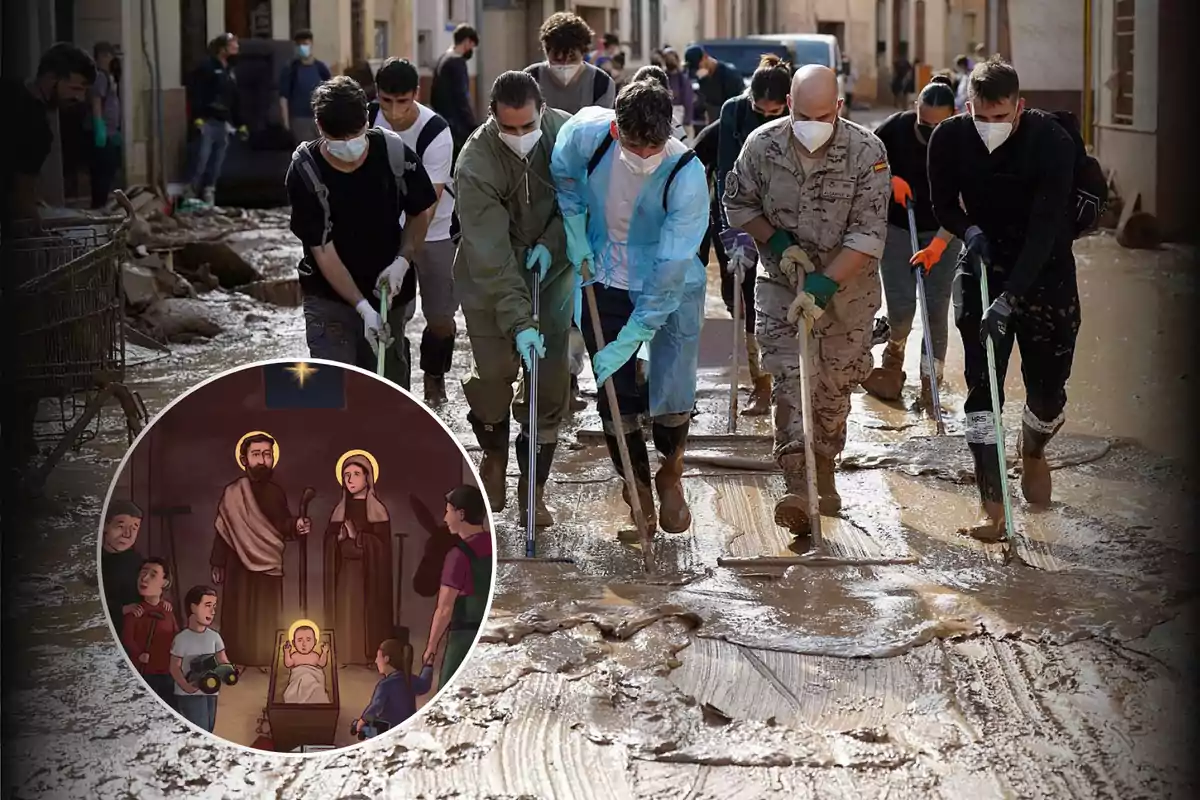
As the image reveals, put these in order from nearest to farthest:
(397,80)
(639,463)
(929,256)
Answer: (639,463) < (929,256) < (397,80)

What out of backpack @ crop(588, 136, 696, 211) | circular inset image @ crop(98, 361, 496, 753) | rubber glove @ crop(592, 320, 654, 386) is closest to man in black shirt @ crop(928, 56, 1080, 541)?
backpack @ crop(588, 136, 696, 211)

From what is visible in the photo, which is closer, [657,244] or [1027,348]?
[657,244]

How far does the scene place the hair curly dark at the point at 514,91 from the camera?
6309mm

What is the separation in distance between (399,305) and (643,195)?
121cm

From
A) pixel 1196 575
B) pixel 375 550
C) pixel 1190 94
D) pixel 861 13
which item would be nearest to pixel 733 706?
pixel 375 550

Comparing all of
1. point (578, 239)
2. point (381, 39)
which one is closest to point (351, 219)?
point (578, 239)

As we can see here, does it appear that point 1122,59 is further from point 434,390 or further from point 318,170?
point 318,170

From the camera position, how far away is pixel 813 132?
252 inches

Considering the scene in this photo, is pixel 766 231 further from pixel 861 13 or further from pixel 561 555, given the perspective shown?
pixel 861 13

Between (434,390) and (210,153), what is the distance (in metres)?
10.5

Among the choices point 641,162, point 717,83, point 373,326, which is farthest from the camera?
point 717,83

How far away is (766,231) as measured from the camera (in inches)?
261

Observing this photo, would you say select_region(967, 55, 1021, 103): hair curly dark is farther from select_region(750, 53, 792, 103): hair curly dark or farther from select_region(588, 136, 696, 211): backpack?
select_region(750, 53, 792, 103): hair curly dark

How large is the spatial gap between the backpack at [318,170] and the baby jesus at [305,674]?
296 centimetres
